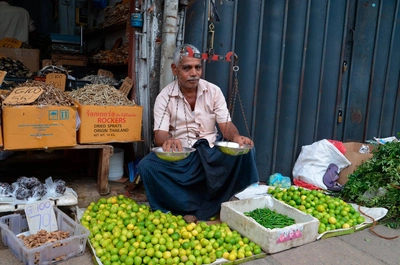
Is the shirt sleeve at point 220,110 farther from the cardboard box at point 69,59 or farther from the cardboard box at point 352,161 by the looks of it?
the cardboard box at point 69,59

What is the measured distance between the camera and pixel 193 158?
288cm

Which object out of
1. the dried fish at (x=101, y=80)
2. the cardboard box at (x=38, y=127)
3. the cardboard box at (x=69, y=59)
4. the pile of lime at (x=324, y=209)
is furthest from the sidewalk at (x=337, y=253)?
the cardboard box at (x=69, y=59)

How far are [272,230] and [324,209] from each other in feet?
2.60

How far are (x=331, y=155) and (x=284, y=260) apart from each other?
192 centimetres

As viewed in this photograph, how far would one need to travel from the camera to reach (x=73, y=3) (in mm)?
7930


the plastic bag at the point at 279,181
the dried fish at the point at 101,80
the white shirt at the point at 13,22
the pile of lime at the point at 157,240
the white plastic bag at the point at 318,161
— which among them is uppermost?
the white shirt at the point at 13,22

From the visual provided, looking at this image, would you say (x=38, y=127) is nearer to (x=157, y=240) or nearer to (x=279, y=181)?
(x=157, y=240)

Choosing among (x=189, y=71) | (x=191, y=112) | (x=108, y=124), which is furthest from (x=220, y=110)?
(x=108, y=124)

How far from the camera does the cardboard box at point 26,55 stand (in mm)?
5758

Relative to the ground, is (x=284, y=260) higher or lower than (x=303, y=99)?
lower

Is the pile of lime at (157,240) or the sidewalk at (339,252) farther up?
the pile of lime at (157,240)

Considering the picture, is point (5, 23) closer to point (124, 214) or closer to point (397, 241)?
point (124, 214)

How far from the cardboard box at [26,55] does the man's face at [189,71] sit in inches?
154

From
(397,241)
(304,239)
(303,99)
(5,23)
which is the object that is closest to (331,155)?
(303,99)
